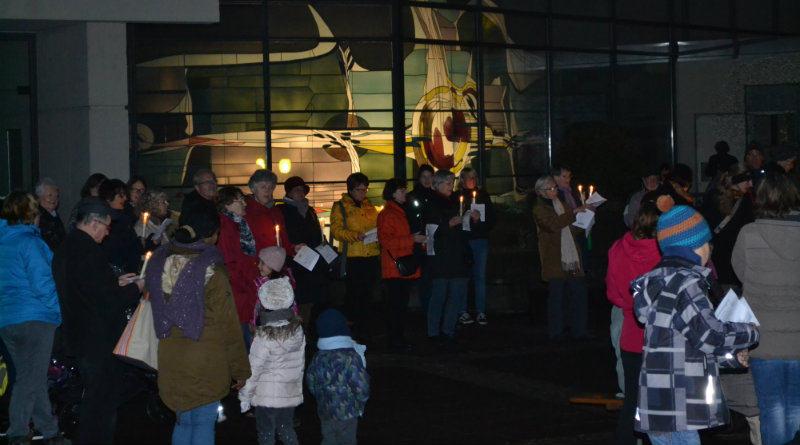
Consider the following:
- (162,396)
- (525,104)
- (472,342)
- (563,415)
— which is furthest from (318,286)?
(525,104)

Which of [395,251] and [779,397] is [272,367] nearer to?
[779,397]

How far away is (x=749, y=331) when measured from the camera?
618cm

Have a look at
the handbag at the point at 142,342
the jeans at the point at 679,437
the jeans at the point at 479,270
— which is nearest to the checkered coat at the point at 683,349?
the jeans at the point at 679,437

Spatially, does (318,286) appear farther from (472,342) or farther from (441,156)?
(441,156)

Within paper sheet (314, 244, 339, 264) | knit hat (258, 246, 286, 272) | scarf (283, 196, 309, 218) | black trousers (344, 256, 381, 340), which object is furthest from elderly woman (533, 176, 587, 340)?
knit hat (258, 246, 286, 272)

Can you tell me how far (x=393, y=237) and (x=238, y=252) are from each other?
3.40m

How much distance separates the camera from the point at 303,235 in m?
12.9

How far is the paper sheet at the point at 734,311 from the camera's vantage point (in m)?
6.21

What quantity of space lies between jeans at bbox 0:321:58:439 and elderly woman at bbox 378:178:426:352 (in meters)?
4.94

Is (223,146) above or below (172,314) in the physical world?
above

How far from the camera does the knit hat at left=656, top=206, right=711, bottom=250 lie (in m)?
6.38

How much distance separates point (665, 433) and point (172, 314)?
2.98 metres

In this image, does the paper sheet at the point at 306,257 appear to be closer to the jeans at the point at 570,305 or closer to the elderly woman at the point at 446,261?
the elderly woman at the point at 446,261

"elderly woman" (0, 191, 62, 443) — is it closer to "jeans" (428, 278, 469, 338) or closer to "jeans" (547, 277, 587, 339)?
"jeans" (428, 278, 469, 338)
